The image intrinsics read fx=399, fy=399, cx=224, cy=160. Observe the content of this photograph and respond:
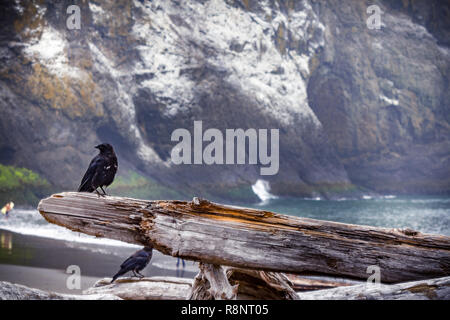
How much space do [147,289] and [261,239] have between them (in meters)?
1.80

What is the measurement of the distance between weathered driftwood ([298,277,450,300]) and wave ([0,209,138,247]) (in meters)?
9.40

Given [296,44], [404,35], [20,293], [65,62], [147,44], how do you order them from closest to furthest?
[20,293] < [65,62] < [147,44] < [296,44] < [404,35]

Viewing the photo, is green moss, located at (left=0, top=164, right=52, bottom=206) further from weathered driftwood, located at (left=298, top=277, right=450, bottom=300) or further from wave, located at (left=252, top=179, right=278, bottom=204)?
weathered driftwood, located at (left=298, top=277, right=450, bottom=300)

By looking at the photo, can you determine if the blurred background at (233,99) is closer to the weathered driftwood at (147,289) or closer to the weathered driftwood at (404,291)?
the weathered driftwood at (147,289)

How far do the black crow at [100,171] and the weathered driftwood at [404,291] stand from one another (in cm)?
210

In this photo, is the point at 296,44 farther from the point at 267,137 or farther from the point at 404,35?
the point at 404,35

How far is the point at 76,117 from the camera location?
2803 centimetres

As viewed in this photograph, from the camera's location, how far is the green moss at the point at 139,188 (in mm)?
28516

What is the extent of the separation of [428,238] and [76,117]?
28.1 metres

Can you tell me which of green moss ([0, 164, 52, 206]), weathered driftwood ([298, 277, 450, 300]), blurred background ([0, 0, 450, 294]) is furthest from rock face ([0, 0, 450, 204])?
weathered driftwood ([298, 277, 450, 300])

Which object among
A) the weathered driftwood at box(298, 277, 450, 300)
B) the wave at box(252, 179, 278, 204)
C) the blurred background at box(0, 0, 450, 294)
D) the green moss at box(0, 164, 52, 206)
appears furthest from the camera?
the wave at box(252, 179, 278, 204)

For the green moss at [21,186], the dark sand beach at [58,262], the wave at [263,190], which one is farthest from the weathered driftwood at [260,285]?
the wave at [263,190]

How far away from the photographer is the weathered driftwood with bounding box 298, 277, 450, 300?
262cm
